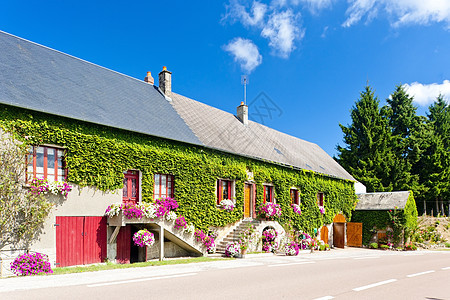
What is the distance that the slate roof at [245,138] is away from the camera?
65.0 ft

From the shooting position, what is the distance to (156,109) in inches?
721

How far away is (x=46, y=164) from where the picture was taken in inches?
496

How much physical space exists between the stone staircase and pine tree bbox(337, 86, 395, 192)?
21974 mm

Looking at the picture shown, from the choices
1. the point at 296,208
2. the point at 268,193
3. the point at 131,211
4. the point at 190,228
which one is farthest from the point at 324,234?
the point at 131,211

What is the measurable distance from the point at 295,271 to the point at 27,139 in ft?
31.4

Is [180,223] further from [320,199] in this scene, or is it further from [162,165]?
[320,199]

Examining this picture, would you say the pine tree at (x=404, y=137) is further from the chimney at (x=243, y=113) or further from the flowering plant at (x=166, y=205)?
the flowering plant at (x=166, y=205)

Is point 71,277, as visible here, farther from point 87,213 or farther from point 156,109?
point 156,109

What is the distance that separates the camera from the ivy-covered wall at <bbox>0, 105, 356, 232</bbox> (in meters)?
12.7

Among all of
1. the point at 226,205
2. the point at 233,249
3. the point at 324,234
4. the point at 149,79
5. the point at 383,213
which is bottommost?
the point at 324,234

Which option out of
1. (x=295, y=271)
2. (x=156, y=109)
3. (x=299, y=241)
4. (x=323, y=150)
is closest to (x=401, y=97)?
(x=323, y=150)

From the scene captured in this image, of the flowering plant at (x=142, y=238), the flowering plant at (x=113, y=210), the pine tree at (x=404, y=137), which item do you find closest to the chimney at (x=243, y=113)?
the flowering plant at (x=142, y=238)

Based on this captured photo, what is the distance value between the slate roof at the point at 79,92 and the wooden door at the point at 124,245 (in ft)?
13.3

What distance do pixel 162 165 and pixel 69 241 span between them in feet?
15.7
